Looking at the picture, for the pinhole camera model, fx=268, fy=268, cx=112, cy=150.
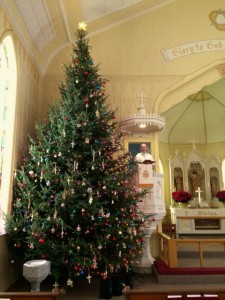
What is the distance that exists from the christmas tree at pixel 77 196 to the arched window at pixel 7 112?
0.20 meters

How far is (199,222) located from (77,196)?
527cm

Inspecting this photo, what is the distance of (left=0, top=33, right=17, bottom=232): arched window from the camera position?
184 inches

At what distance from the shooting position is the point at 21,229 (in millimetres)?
4348

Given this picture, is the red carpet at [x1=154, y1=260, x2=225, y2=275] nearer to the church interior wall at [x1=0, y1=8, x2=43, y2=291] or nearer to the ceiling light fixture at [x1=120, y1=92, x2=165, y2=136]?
the church interior wall at [x1=0, y1=8, x2=43, y2=291]

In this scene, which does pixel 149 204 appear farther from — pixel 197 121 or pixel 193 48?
pixel 197 121

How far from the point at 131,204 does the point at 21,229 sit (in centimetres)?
185

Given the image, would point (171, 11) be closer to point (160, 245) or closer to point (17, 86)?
point (17, 86)

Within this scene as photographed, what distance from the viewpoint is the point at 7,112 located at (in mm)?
5004

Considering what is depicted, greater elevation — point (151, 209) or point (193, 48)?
point (193, 48)

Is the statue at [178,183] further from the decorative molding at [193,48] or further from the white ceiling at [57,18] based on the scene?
the white ceiling at [57,18]

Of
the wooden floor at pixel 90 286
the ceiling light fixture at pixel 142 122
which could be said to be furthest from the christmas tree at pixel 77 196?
the ceiling light fixture at pixel 142 122

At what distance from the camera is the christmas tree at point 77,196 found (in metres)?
4.02

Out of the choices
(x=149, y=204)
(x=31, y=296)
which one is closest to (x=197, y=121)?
(x=149, y=204)

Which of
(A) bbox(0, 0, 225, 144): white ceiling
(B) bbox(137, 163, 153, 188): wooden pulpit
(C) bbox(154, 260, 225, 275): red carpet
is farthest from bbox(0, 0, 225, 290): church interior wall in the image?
(C) bbox(154, 260, 225, 275): red carpet
